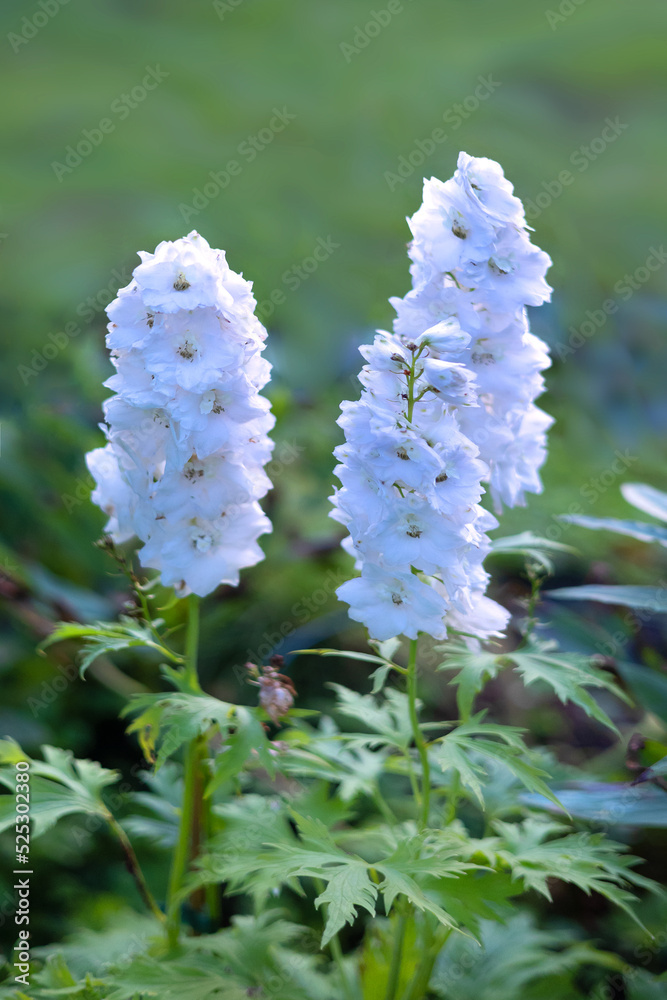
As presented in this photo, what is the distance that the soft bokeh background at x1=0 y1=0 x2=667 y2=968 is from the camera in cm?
252

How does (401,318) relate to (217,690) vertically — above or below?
above

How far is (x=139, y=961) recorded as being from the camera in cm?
139

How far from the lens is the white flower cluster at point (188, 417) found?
4.09 feet

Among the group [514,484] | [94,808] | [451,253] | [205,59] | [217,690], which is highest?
[205,59]

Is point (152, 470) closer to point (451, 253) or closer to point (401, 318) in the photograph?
point (401, 318)

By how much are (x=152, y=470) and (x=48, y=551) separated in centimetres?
142

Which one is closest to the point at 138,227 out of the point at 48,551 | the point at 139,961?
the point at 48,551

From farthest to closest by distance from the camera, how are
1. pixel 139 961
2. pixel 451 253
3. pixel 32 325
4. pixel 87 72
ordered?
pixel 87 72 → pixel 32 325 → pixel 139 961 → pixel 451 253

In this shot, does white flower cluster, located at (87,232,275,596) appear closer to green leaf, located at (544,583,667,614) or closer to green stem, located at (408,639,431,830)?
green stem, located at (408,639,431,830)

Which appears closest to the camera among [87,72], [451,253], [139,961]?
[451,253]

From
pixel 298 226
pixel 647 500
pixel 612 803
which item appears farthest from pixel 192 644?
pixel 298 226

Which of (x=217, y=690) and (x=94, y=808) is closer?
(x=94, y=808)

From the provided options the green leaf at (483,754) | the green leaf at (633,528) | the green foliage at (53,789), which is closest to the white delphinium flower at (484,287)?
the green leaf at (483,754)

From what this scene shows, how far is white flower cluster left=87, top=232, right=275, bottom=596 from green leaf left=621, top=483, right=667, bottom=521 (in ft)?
3.11
